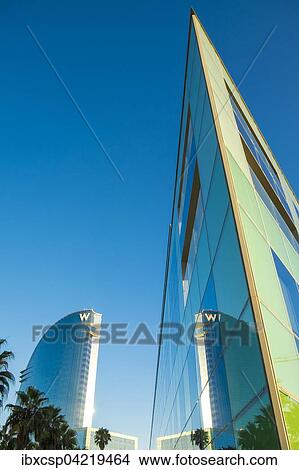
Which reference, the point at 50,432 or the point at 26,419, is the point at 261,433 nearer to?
the point at 26,419

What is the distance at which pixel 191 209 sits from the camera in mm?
9914

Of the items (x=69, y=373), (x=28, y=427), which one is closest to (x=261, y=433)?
(x=28, y=427)

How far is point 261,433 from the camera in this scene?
3799 mm

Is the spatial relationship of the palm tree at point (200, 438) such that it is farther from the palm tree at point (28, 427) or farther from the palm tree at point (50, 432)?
the palm tree at point (50, 432)

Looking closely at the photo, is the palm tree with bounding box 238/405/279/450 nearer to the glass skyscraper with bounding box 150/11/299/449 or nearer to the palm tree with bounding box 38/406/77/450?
the glass skyscraper with bounding box 150/11/299/449

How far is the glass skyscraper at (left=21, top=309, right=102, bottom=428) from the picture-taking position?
178500 millimetres

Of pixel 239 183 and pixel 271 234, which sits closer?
pixel 239 183

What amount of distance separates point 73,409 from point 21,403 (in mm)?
182115

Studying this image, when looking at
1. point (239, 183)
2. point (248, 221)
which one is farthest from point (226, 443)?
point (239, 183)

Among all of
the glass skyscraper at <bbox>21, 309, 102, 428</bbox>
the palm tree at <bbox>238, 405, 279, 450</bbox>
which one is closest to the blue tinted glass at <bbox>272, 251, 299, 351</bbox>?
the palm tree at <bbox>238, 405, 279, 450</bbox>

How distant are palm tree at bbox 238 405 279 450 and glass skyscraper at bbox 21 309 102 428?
177 m

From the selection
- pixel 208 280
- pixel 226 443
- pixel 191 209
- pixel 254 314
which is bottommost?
pixel 226 443
